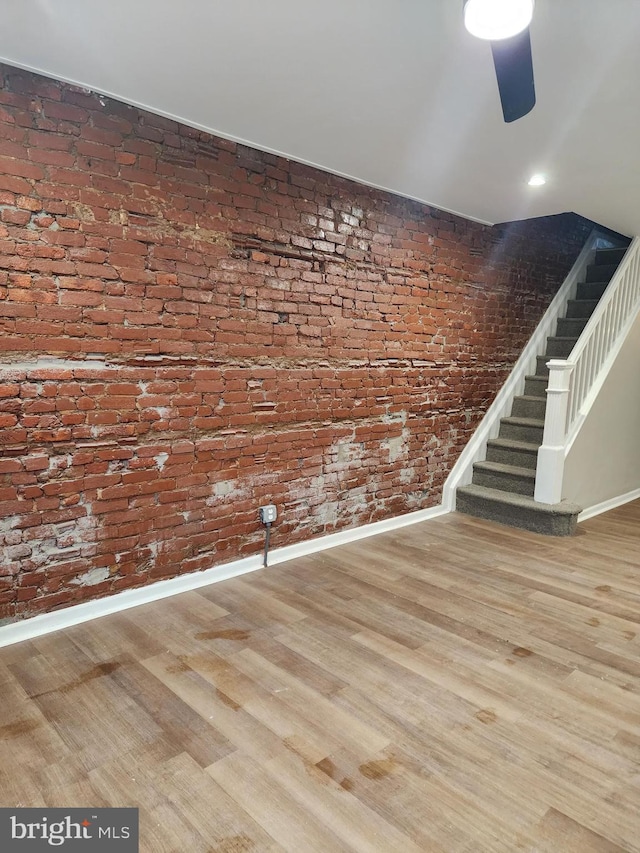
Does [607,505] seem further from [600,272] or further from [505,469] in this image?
[600,272]

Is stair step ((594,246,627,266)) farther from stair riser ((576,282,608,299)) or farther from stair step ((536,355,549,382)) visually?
stair step ((536,355,549,382))

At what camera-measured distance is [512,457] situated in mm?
4762

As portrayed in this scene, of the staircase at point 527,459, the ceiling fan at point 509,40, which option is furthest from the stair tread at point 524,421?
the ceiling fan at point 509,40

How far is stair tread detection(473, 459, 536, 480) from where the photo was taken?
448 centimetres

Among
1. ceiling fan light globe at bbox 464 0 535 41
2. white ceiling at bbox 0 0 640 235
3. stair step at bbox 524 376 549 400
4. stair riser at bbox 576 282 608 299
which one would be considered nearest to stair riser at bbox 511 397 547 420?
stair step at bbox 524 376 549 400

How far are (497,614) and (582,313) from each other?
12.4 feet

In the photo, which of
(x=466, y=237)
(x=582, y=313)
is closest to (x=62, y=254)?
(x=466, y=237)

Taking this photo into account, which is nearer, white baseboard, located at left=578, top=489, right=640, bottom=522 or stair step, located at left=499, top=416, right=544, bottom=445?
white baseboard, located at left=578, top=489, right=640, bottom=522

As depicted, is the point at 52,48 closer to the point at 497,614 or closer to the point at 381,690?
the point at 381,690

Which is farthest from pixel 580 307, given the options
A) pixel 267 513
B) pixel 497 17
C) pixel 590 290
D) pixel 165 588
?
pixel 165 588

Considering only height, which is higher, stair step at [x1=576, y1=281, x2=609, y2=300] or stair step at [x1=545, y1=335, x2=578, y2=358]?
stair step at [x1=576, y1=281, x2=609, y2=300]

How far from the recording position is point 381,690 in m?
2.18

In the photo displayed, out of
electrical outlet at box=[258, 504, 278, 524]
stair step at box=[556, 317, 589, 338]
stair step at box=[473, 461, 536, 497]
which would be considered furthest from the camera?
stair step at box=[556, 317, 589, 338]

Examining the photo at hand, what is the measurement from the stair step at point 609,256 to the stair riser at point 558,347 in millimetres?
1264
